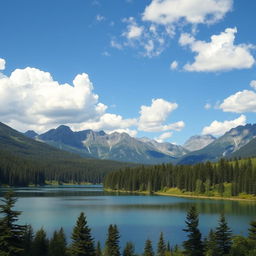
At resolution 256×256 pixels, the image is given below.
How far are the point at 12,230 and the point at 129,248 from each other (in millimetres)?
23965

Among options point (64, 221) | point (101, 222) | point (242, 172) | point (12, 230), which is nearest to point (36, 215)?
point (64, 221)

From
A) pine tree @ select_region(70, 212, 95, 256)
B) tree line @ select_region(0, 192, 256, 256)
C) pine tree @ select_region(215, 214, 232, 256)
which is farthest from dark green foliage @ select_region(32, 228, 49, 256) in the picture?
pine tree @ select_region(215, 214, 232, 256)

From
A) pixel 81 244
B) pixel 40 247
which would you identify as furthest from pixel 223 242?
pixel 40 247

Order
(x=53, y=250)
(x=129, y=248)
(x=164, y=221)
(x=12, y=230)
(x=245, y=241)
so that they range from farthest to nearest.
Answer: (x=164, y=221) < (x=129, y=248) < (x=53, y=250) < (x=245, y=241) < (x=12, y=230)

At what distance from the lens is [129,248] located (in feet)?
171

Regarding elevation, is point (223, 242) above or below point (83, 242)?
below

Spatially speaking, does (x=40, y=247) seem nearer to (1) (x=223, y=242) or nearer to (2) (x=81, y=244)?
(2) (x=81, y=244)

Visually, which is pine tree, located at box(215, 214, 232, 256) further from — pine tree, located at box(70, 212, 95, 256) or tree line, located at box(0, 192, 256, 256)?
pine tree, located at box(70, 212, 95, 256)

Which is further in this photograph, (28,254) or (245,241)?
(28,254)

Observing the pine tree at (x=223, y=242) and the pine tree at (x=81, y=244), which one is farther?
the pine tree at (x=223, y=242)

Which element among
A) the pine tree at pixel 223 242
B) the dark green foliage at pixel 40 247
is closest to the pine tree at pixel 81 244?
the dark green foliage at pixel 40 247

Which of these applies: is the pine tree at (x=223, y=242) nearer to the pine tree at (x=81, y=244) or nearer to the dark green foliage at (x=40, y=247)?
the pine tree at (x=81, y=244)

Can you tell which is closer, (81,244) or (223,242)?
(81,244)

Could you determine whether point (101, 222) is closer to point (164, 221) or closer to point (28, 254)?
point (164, 221)
